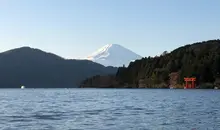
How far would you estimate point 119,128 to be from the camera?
44000 mm

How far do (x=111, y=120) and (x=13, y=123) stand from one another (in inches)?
431

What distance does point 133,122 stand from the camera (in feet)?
161

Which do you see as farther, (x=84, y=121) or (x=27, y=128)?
(x=84, y=121)

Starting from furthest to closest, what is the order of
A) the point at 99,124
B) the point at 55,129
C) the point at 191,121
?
the point at 191,121
the point at 99,124
the point at 55,129

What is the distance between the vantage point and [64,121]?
50.2 m

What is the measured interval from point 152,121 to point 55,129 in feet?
40.8

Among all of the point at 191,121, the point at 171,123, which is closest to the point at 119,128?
the point at 171,123

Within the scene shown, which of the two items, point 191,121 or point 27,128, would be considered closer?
point 27,128

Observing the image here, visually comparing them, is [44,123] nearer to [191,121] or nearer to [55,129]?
[55,129]

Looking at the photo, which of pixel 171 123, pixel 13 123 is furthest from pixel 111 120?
pixel 13 123

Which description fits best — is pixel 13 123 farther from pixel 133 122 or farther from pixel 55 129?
pixel 133 122

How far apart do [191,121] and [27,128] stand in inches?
729

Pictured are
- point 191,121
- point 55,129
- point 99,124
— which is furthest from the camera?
point 191,121

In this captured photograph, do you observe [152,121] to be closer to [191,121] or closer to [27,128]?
[191,121]
